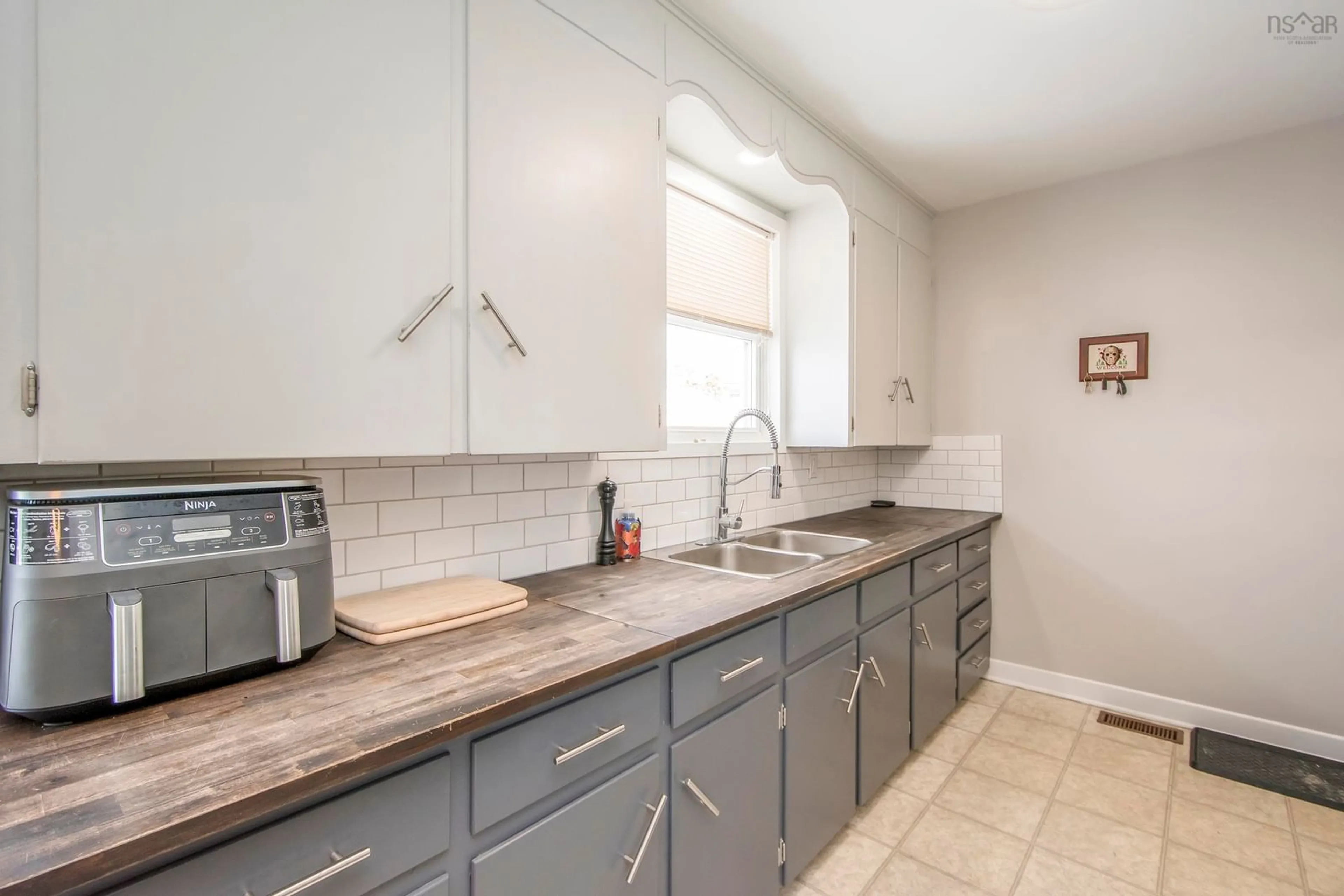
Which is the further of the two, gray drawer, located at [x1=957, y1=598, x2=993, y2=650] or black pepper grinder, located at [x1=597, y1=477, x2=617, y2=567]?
gray drawer, located at [x1=957, y1=598, x2=993, y2=650]

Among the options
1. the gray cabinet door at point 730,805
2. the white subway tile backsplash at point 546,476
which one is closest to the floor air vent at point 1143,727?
the gray cabinet door at point 730,805

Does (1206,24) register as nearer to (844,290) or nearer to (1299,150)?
(1299,150)

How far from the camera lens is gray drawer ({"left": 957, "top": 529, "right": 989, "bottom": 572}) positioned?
8.91 feet

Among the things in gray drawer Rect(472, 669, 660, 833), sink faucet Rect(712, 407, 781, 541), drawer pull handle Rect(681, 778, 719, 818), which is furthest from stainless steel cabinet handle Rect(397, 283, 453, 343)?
sink faucet Rect(712, 407, 781, 541)

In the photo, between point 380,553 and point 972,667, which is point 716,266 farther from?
point 972,667

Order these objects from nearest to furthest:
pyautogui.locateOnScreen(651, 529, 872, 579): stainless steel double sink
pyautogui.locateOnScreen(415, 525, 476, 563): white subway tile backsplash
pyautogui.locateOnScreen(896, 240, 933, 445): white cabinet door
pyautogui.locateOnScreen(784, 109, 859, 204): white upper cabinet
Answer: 1. pyautogui.locateOnScreen(415, 525, 476, 563): white subway tile backsplash
2. pyautogui.locateOnScreen(651, 529, 872, 579): stainless steel double sink
3. pyautogui.locateOnScreen(784, 109, 859, 204): white upper cabinet
4. pyautogui.locateOnScreen(896, 240, 933, 445): white cabinet door

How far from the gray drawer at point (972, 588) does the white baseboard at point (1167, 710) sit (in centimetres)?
47

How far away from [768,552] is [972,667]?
4.92ft

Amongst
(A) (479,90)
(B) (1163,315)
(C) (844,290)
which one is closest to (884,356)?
(C) (844,290)

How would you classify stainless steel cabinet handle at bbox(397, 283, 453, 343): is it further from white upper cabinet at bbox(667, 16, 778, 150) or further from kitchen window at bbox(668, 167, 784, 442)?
kitchen window at bbox(668, 167, 784, 442)

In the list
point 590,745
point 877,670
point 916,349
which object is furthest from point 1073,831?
point 916,349

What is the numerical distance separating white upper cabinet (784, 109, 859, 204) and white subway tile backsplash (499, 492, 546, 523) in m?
1.53

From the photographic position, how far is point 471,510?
1551mm

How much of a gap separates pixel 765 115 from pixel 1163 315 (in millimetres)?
2091
